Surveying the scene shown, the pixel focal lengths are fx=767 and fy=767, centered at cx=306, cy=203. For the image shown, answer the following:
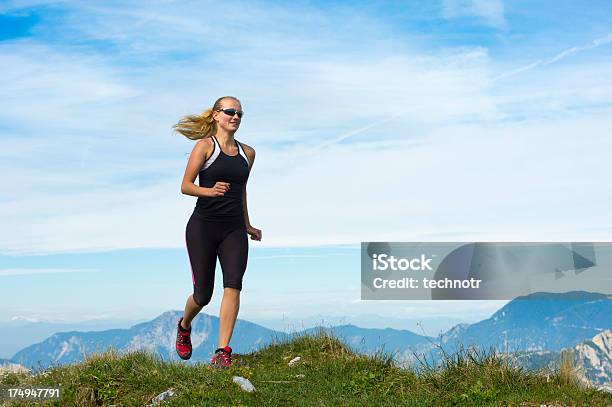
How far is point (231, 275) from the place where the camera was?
34.4 feet

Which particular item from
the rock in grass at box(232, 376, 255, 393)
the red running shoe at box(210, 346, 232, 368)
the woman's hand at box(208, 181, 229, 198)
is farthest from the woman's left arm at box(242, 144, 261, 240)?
the rock in grass at box(232, 376, 255, 393)

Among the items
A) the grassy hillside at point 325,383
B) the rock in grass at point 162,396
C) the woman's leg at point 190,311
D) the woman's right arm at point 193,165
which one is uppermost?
the woman's right arm at point 193,165

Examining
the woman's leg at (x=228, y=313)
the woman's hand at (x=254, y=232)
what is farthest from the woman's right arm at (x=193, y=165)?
the woman's leg at (x=228, y=313)

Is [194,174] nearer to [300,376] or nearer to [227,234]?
[227,234]

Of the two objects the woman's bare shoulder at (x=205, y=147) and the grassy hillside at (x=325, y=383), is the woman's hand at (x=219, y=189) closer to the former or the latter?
the woman's bare shoulder at (x=205, y=147)

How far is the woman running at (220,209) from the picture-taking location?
1041cm

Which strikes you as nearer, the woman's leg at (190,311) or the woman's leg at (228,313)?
the woman's leg at (228,313)

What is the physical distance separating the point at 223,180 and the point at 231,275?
1305 millimetres

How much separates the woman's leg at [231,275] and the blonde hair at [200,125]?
1.40 metres

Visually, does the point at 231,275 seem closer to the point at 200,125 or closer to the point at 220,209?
the point at 220,209

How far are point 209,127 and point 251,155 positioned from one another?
718mm

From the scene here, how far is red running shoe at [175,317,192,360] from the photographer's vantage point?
463 inches

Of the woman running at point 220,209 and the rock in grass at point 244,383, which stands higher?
the woman running at point 220,209

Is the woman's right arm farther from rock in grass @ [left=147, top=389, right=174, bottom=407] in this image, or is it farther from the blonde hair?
rock in grass @ [left=147, top=389, right=174, bottom=407]
